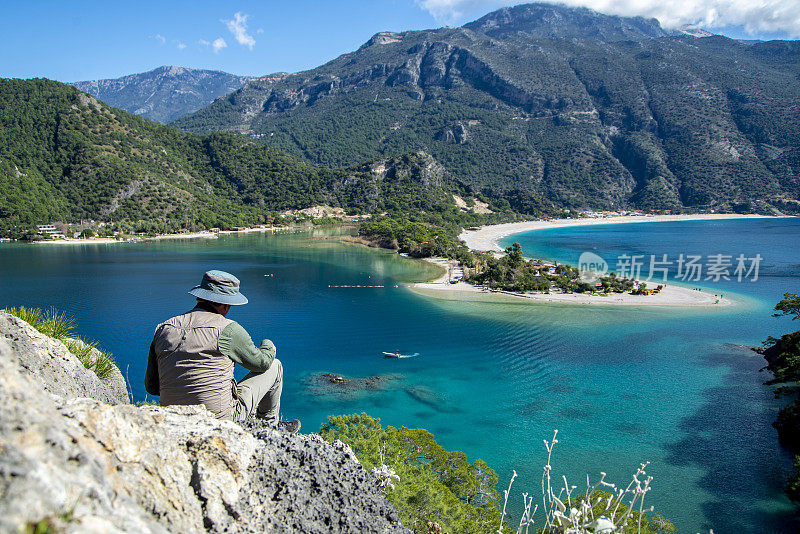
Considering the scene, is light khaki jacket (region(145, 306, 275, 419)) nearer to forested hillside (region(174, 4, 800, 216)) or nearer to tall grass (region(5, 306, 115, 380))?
tall grass (region(5, 306, 115, 380))

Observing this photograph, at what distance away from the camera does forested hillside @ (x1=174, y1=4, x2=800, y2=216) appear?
13675 centimetres

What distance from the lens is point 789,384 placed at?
68.4ft

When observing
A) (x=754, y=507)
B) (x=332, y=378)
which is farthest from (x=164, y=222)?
(x=754, y=507)

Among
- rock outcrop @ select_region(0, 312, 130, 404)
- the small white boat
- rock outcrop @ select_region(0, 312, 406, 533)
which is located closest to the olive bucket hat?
rock outcrop @ select_region(0, 312, 406, 533)

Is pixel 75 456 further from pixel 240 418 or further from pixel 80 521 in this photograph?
pixel 240 418

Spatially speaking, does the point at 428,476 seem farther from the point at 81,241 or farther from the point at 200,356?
the point at 81,241

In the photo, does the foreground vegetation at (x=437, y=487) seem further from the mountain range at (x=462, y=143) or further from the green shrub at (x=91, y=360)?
the mountain range at (x=462, y=143)

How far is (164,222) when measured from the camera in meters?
85.9

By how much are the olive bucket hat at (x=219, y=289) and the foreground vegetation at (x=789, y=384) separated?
51.5ft

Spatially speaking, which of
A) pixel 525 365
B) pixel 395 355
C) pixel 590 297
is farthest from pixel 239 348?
pixel 590 297

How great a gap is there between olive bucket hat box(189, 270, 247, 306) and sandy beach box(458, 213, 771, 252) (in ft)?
244

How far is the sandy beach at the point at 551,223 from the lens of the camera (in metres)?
87.0

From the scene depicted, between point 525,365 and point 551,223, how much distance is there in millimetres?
104000

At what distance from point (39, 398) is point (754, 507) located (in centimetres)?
1676
